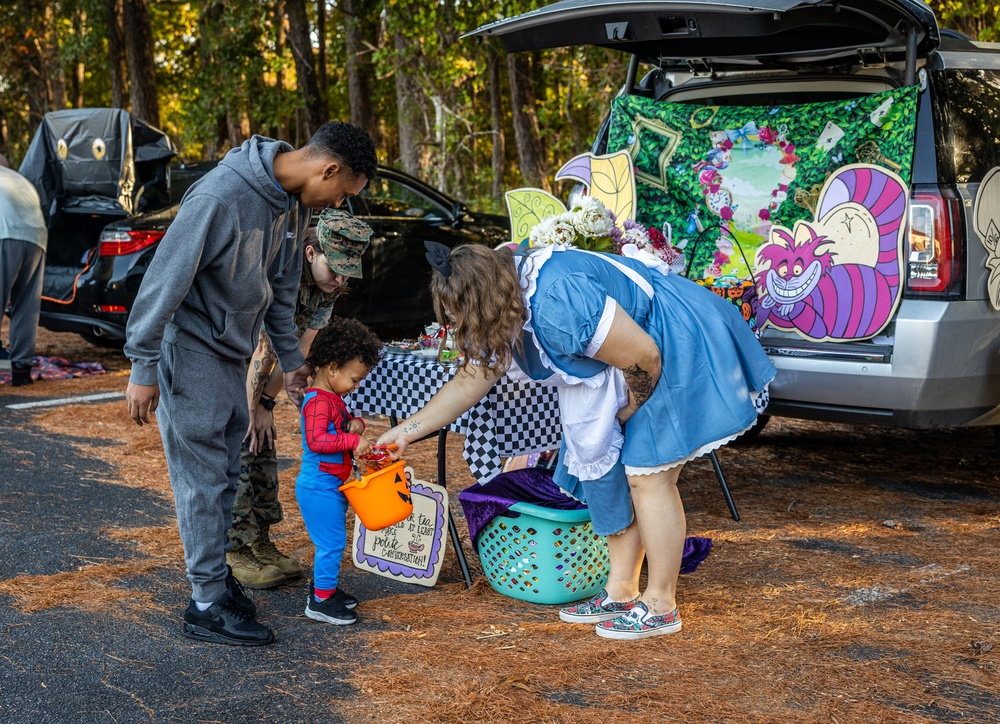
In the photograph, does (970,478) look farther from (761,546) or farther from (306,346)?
(306,346)

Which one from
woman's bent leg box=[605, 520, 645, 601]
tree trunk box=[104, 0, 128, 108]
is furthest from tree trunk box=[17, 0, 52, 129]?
woman's bent leg box=[605, 520, 645, 601]

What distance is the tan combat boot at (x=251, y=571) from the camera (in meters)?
4.05

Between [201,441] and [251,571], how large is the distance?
0.89 meters

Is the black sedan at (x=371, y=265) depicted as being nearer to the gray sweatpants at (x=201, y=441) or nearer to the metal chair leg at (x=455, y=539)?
the metal chair leg at (x=455, y=539)

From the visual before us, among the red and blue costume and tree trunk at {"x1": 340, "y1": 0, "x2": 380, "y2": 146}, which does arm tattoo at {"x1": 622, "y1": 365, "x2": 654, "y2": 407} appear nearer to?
the red and blue costume

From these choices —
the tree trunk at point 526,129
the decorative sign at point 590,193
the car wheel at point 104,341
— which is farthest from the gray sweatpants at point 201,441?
the tree trunk at point 526,129

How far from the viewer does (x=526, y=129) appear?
46.8 ft

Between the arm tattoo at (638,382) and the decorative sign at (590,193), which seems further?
the decorative sign at (590,193)

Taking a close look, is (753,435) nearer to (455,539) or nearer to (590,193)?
(590,193)

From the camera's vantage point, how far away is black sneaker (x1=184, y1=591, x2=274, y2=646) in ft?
11.5

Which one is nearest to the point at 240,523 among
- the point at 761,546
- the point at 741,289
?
the point at 761,546

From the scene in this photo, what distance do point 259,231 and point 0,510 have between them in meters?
2.64

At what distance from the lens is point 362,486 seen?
364 cm

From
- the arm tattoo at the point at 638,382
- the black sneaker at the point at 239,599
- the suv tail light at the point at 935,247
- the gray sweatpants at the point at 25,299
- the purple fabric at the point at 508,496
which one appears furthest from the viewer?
the gray sweatpants at the point at 25,299
